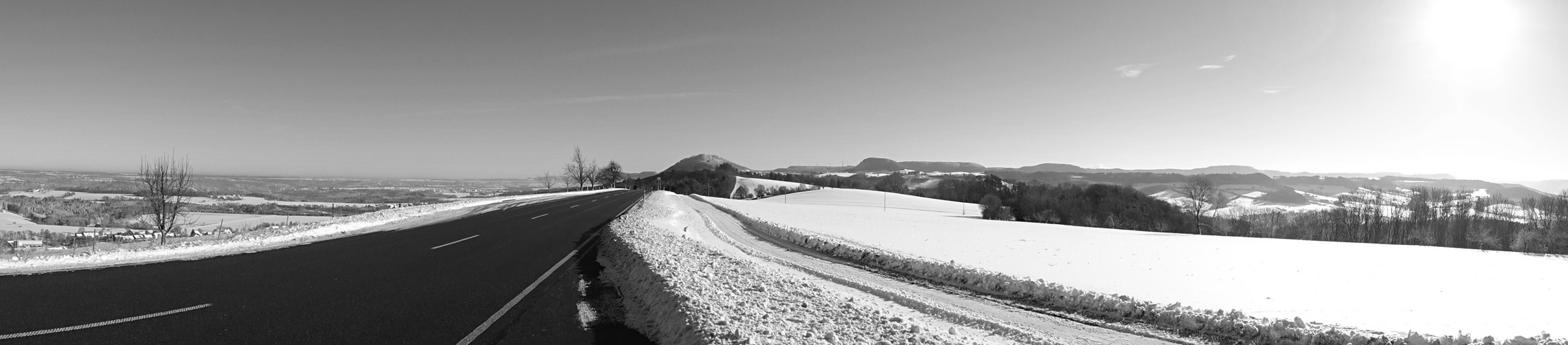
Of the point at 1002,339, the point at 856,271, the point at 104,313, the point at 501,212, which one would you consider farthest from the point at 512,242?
the point at 501,212

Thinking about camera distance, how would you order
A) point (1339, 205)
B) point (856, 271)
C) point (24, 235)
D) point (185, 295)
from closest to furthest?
point (185, 295)
point (856, 271)
point (24, 235)
point (1339, 205)

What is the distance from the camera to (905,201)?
6681cm

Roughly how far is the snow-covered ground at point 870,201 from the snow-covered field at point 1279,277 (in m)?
39.8

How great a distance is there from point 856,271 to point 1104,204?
48.0 m

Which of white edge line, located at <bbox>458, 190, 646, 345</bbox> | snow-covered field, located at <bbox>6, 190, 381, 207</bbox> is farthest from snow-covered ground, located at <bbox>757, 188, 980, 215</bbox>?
white edge line, located at <bbox>458, 190, 646, 345</bbox>

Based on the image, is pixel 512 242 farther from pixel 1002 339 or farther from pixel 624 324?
pixel 1002 339

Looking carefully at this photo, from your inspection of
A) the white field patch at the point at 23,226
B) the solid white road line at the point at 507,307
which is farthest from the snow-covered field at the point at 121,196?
the solid white road line at the point at 507,307

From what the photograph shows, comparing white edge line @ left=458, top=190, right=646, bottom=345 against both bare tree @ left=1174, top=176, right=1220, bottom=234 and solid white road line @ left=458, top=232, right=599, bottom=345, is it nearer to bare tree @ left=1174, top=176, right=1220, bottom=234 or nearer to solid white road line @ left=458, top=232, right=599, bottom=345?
solid white road line @ left=458, top=232, right=599, bottom=345

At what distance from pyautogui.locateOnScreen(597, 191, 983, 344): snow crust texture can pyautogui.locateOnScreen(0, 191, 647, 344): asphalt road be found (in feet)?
1.72

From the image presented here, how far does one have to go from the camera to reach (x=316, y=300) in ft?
21.4

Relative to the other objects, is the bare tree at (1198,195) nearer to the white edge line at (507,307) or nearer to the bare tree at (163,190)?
the white edge line at (507,307)

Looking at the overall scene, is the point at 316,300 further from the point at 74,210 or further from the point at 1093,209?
the point at 1093,209

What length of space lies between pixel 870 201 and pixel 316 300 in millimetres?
60988

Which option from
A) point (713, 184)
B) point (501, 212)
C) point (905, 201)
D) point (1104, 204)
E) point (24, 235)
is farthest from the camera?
point (713, 184)
